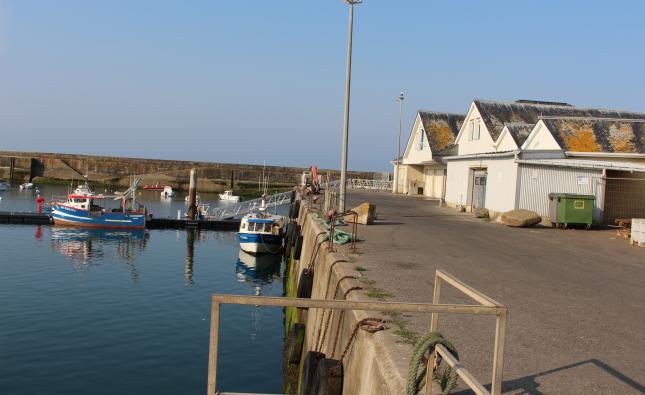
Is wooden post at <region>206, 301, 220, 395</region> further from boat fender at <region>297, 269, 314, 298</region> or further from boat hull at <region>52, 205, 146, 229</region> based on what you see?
boat hull at <region>52, 205, 146, 229</region>

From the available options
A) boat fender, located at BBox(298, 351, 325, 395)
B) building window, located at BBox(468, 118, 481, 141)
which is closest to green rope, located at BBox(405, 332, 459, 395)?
boat fender, located at BBox(298, 351, 325, 395)

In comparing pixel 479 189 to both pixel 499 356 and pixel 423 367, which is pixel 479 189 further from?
pixel 499 356

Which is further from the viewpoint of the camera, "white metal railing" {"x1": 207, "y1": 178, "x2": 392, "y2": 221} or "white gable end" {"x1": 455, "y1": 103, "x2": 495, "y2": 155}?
"white metal railing" {"x1": 207, "y1": 178, "x2": 392, "y2": 221}

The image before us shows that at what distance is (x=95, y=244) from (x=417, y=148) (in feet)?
84.4

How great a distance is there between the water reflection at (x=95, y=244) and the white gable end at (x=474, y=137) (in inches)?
847

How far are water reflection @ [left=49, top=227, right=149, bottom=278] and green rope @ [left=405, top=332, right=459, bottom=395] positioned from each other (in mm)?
23119

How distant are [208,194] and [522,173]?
64573mm

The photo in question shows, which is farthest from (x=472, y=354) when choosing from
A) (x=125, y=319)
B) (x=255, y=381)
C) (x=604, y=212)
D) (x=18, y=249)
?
(x=18, y=249)

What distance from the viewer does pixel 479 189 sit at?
28.8 metres

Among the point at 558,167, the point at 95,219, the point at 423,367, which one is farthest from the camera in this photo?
the point at 95,219

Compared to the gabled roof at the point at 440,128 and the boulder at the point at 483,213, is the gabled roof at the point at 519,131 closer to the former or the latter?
the boulder at the point at 483,213

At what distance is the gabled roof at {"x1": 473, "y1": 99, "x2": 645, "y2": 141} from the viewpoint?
34594mm

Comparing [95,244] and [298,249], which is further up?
[298,249]

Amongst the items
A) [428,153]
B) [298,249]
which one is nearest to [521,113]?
[428,153]
